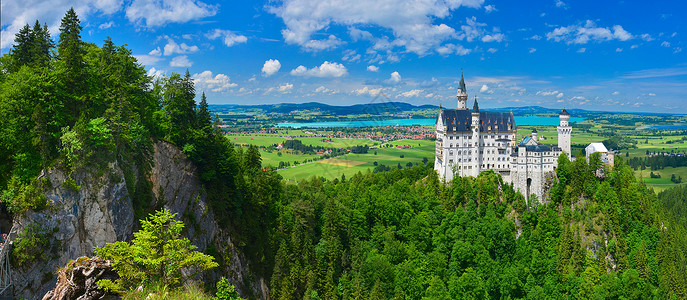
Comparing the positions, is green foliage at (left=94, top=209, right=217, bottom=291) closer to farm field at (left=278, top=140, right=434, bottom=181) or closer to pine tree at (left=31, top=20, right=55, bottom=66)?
pine tree at (left=31, top=20, right=55, bottom=66)

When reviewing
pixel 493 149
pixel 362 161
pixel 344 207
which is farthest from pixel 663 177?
pixel 344 207

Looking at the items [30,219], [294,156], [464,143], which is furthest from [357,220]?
[294,156]

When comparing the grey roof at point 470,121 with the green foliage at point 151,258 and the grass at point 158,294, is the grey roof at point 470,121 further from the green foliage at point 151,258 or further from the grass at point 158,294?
the grass at point 158,294

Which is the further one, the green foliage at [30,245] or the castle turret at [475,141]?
the castle turret at [475,141]

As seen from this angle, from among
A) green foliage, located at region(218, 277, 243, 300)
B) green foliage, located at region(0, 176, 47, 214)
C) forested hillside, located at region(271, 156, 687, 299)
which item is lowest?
forested hillside, located at region(271, 156, 687, 299)

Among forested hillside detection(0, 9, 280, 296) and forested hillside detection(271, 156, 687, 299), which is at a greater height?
forested hillside detection(0, 9, 280, 296)

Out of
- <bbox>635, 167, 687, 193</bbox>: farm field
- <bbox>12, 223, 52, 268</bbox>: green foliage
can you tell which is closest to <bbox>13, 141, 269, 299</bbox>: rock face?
<bbox>12, 223, 52, 268</bbox>: green foliage

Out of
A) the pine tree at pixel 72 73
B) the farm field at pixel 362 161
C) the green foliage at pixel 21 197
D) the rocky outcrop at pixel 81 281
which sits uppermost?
the pine tree at pixel 72 73

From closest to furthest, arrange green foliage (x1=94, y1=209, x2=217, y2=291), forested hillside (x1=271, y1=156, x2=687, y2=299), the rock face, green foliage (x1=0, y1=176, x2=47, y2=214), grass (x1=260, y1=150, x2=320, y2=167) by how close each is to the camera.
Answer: green foliage (x1=94, y1=209, x2=217, y2=291)
green foliage (x1=0, y1=176, x2=47, y2=214)
the rock face
forested hillside (x1=271, y1=156, x2=687, y2=299)
grass (x1=260, y1=150, x2=320, y2=167)

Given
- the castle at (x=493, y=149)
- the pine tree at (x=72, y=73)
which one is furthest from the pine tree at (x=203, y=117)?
the castle at (x=493, y=149)
